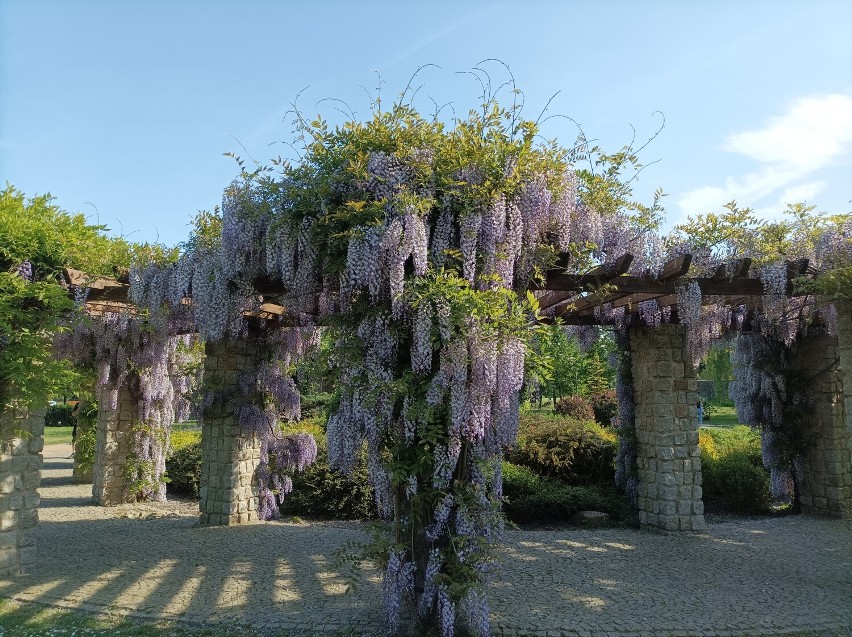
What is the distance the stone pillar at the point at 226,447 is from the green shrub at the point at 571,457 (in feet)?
12.7

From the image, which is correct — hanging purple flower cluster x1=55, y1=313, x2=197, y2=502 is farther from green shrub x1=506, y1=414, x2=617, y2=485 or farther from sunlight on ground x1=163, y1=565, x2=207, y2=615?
green shrub x1=506, y1=414, x2=617, y2=485

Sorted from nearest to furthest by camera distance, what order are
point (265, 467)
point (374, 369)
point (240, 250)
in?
point (374, 369)
point (240, 250)
point (265, 467)

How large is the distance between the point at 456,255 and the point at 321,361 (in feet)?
4.16

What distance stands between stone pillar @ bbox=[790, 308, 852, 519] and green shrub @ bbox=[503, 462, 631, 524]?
2.48m

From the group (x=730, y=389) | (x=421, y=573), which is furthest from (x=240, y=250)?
(x=730, y=389)

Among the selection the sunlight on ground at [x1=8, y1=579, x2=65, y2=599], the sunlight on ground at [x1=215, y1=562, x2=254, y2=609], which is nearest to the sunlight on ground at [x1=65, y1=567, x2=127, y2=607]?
the sunlight on ground at [x1=8, y1=579, x2=65, y2=599]

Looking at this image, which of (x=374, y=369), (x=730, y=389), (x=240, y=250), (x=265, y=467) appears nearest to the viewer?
(x=374, y=369)

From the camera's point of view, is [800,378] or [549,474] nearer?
[800,378]

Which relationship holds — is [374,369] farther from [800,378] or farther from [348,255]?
[800,378]

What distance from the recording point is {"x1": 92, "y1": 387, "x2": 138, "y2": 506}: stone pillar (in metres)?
9.21

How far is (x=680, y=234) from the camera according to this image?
6.05 m

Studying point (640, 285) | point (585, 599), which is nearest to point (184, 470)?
point (585, 599)

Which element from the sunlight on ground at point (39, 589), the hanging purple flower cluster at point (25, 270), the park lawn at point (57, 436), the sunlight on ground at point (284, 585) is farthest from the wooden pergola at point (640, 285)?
the park lawn at point (57, 436)

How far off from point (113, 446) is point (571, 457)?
689 cm
